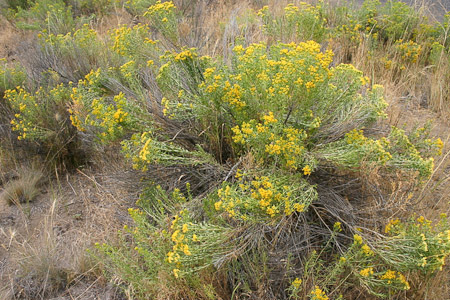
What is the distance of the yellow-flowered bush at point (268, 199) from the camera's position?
2.31 metres

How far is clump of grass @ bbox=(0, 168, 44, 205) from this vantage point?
3973mm

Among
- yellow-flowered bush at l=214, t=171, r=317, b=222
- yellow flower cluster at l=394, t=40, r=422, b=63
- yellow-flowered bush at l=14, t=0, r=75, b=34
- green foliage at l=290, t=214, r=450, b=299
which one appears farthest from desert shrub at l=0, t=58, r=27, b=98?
yellow flower cluster at l=394, t=40, r=422, b=63

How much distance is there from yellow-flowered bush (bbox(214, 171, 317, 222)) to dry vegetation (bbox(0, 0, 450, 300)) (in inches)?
0.6

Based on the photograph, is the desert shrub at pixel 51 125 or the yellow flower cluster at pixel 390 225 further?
the desert shrub at pixel 51 125

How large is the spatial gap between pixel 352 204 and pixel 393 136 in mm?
596

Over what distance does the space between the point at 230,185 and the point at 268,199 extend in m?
0.61

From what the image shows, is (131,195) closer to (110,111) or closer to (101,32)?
(110,111)

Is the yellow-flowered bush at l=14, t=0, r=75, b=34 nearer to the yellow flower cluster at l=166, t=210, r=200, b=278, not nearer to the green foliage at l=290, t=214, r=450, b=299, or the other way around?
the yellow flower cluster at l=166, t=210, r=200, b=278

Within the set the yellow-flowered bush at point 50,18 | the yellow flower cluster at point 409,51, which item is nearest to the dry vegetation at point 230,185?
the yellow flower cluster at point 409,51

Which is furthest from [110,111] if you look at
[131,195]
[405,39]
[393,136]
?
[405,39]

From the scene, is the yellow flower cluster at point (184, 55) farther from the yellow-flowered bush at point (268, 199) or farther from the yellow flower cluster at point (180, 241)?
the yellow flower cluster at point (180, 241)

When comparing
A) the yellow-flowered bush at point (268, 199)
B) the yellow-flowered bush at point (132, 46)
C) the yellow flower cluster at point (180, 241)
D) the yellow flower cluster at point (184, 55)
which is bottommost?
the yellow flower cluster at point (180, 241)

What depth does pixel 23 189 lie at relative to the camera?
4.01 m

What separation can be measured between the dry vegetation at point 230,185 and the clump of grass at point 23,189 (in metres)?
0.01
